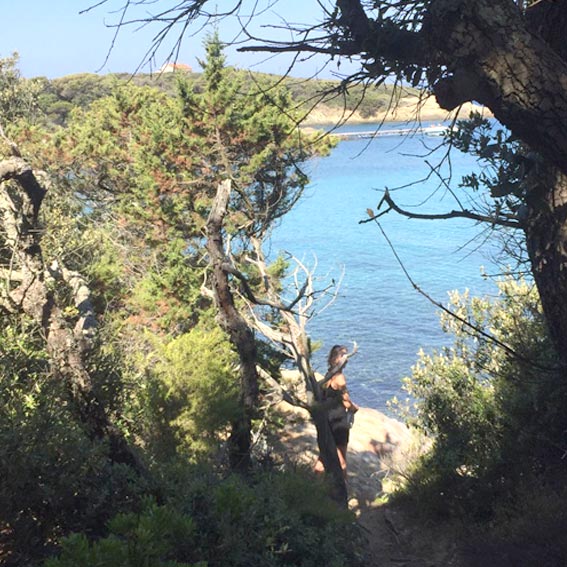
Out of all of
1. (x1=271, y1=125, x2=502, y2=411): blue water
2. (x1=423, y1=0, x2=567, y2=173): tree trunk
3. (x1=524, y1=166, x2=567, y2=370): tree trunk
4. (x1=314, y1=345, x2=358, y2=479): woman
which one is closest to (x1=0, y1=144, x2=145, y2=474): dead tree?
(x1=314, y1=345, x2=358, y2=479): woman

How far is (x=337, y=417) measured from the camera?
9.98 metres

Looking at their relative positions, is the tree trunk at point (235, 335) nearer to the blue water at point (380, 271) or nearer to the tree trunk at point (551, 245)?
the tree trunk at point (551, 245)

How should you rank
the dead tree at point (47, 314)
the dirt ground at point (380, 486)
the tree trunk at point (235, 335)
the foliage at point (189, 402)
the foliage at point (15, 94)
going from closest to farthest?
1. the dead tree at point (47, 314)
2. the tree trunk at point (235, 335)
3. the dirt ground at point (380, 486)
4. the foliage at point (189, 402)
5. the foliage at point (15, 94)

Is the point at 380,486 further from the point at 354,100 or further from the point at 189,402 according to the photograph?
the point at 354,100

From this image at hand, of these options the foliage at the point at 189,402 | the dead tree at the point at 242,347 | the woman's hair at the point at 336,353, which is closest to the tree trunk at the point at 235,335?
the dead tree at the point at 242,347

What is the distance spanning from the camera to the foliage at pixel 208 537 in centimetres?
229

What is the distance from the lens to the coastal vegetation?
2535 mm

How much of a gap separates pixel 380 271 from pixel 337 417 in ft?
68.3

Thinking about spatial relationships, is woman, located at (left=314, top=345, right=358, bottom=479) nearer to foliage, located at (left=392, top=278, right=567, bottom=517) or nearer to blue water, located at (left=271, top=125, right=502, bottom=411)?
foliage, located at (left=392, top=278, right=567, bottom=517)

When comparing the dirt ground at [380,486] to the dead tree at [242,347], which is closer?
the dead tree at [242,347]

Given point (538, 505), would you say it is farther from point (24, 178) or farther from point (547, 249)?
point (24, 178)

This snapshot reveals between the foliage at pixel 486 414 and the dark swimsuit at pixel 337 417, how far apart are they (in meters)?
1.27

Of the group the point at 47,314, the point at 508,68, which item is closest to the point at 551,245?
the point at 508,68

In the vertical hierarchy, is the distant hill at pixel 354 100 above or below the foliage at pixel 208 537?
above
